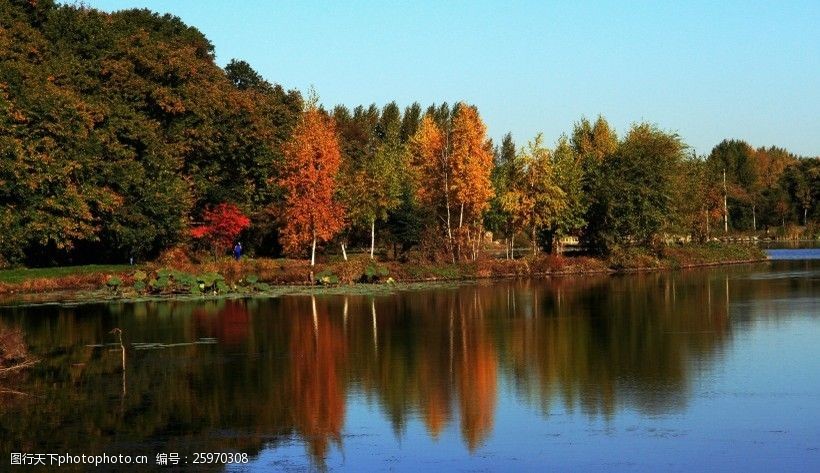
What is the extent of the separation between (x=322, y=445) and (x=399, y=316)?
1855cm

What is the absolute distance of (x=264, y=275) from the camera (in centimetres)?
5228

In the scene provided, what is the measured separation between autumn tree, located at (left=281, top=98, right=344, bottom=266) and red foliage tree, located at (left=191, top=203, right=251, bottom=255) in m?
3.48

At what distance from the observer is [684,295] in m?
43.0

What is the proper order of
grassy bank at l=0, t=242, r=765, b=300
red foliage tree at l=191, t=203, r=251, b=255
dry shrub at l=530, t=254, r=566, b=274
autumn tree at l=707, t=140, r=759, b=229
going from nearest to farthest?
grassy bank at l=0, t=242, r=765, b=300, dry shrub at l=530, t=254, r=566, b=274, red foliage tree at l=191, t=203, r=251, b=255, autumn tree at l=707, t=140, r=759, b=229

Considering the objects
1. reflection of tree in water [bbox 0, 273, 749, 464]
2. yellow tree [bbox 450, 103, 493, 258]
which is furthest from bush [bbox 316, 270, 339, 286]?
yellow tree [bbox 450, 103, 493, 258]

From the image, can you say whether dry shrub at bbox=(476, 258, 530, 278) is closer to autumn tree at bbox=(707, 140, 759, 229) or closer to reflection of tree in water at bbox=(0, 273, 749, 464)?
reflection of tree in water at bbox=(0, 273, 749, 464)

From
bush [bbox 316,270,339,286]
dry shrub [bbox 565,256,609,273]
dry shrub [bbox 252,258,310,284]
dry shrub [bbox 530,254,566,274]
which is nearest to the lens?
bush [bbox 316,270,339,286]

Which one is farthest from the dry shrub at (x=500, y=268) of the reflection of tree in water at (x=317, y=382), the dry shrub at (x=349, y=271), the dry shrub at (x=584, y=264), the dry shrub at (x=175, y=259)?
the reflection of tree in water at (x=317, y=382)

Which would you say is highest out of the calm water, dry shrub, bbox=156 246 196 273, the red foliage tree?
the red foliage tree

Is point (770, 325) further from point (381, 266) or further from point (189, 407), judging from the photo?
point (381, 266)

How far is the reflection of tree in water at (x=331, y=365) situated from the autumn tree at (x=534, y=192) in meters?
20.2

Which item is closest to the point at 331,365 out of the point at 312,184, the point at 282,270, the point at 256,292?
the point at 256,292

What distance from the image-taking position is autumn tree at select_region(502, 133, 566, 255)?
2402 inches

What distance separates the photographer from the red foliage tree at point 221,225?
193ft
